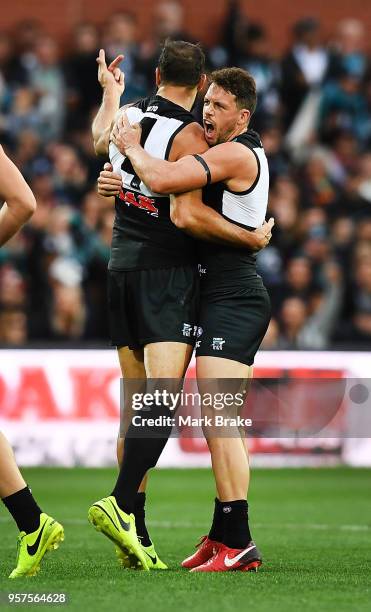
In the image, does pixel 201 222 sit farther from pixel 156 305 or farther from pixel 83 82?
pixel 83 82

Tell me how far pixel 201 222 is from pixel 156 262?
1.15ft

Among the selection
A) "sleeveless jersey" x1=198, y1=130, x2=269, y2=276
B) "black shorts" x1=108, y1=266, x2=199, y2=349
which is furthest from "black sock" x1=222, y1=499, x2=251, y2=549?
"sleeveless jersey" x1=198, y1=130, x2=269, y2=276

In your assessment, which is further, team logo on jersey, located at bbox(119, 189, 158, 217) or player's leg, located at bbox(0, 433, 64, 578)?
team logo on jersey, located at bbox(119, 189, 158, 217)

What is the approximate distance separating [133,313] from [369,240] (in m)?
8.10

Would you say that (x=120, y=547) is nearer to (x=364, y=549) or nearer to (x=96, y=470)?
(x=364, y=549)

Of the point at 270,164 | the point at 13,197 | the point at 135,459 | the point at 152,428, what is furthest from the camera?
the point at 270,164

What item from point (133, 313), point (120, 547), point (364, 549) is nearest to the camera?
point (120, 547)

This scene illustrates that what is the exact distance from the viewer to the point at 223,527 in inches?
247

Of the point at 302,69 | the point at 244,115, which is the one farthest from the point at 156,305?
the point at 302,69

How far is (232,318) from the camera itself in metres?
6.29

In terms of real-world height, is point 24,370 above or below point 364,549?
below

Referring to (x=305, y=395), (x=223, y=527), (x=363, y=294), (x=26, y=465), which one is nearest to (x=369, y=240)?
(x=363, y=294)

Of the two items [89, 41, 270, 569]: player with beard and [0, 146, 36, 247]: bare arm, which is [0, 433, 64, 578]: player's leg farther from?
[0, 146, 36, 247]: bare arm

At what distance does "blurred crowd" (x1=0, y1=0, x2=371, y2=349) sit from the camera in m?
13.3
